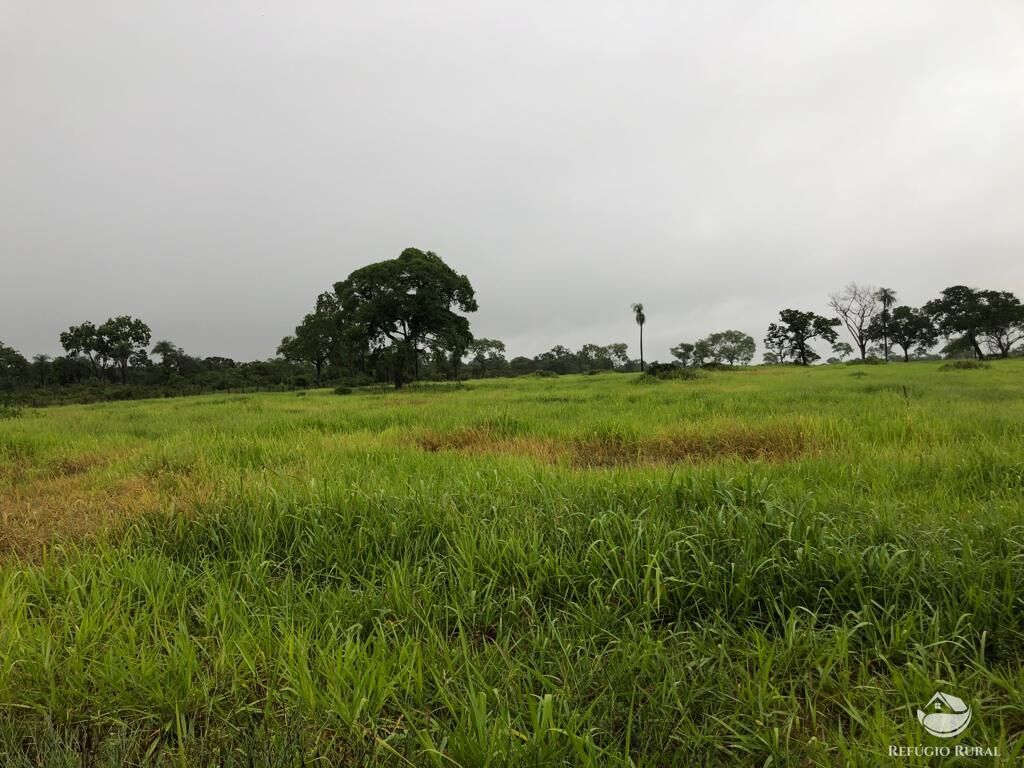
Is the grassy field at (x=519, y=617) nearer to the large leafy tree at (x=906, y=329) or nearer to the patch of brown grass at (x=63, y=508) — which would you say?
the patch of brown grass at (x=63, y=508)

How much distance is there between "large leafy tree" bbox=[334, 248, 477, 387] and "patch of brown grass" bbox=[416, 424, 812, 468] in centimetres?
2281

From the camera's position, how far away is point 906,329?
237 feet

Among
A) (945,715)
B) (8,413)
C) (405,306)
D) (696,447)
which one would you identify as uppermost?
(405,306)

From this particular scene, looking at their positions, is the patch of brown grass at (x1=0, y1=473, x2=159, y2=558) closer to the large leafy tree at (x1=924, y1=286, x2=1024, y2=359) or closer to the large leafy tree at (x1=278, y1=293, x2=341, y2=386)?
the large leafy tree at (x1=278, y1=293, x2=341, y2=386)

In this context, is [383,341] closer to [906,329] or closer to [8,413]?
[8,413]

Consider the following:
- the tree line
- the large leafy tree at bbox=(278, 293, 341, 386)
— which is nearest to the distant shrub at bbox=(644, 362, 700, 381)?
the tree line

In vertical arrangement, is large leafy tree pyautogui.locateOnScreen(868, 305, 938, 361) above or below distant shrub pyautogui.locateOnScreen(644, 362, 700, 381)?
above

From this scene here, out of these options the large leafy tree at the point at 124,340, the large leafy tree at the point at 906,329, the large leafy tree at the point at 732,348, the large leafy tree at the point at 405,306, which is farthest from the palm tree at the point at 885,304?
the large leafy tree at the point at 124,340

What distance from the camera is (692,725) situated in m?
1.49

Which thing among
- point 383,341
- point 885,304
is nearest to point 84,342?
point 383,341

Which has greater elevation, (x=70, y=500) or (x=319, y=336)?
(x=319, y=336)

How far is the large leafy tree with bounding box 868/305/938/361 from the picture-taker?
70438mm

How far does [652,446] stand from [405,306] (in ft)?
81.8

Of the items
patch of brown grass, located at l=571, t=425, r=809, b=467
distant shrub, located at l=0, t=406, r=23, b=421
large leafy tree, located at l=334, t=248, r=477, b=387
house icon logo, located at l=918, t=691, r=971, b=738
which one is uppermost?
large leafy tree, located at l=334, t=248, r=477, b=387
